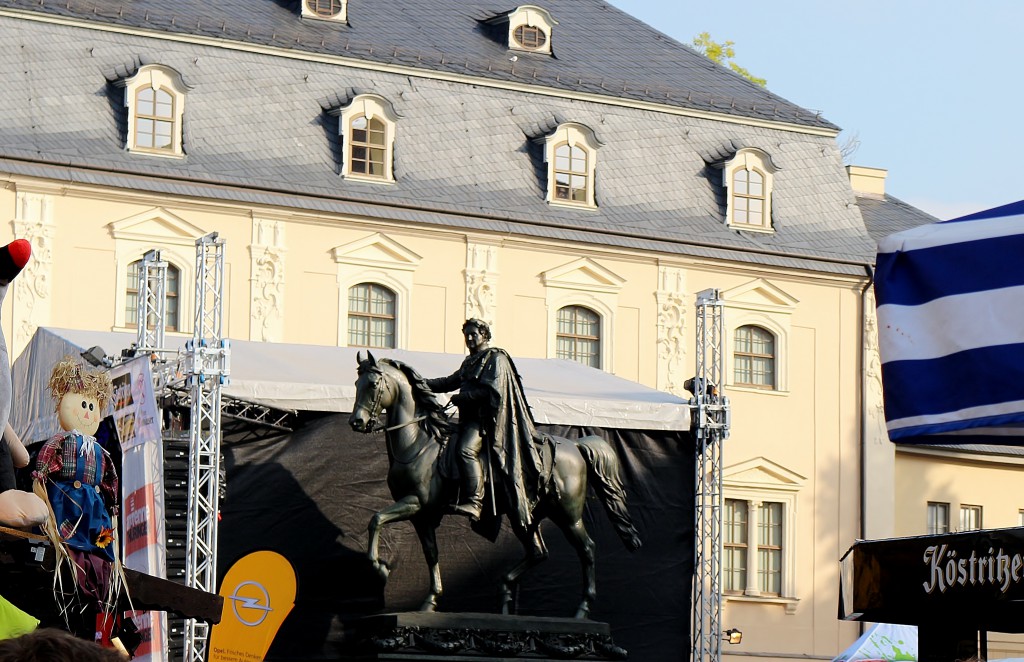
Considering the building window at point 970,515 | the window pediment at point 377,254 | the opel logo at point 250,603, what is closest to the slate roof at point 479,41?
the window pediment at point 377,254

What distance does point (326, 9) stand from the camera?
3116 cm

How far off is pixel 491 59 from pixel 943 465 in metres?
10.8

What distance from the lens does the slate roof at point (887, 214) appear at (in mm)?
35625

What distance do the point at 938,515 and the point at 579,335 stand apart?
312 inches

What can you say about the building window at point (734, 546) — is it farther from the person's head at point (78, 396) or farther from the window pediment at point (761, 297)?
the person's head at point (78, 396)

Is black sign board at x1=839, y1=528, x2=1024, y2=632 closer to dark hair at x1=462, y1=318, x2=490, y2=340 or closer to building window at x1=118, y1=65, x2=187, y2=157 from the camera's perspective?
dark hair at x1=462, y1=318, x2=490, y2=340

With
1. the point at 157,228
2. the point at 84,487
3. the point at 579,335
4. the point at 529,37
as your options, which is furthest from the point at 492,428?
the point at 529,37

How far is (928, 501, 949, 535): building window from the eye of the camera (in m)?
33.5

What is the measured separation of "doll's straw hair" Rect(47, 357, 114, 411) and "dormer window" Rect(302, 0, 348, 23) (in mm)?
21586

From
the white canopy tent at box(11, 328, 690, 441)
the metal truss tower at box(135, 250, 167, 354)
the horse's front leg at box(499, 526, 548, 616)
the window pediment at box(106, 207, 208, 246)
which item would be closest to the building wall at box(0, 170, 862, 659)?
the window pediment at box(106, 207, 208, 246)

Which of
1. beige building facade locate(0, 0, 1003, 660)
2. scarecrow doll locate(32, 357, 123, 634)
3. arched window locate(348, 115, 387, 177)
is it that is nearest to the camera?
scarecrow doll locate(32, 357, 123, 634)

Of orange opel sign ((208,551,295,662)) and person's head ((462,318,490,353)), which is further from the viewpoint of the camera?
orange opel sign ((208,551,295,662))

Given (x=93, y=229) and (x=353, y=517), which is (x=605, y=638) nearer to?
(x=353, y=517)

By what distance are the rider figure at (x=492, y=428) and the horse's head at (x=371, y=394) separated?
17.7 inches
